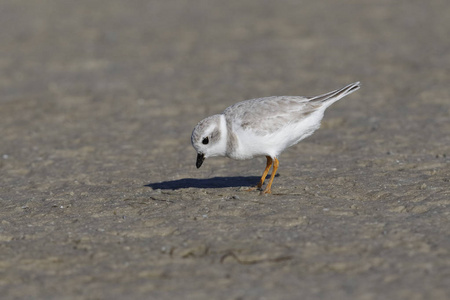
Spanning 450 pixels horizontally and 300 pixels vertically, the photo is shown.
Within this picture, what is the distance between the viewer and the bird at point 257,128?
826cm

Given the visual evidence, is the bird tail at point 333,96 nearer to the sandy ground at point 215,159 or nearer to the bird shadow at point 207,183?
the sandy ground at point 215,159

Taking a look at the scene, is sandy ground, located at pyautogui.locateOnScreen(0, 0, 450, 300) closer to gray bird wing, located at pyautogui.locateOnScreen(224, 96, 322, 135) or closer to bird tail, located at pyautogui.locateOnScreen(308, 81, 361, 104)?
gray bird wing, located at pyautogui.locateOnScreen(224, 96, 322, 135)

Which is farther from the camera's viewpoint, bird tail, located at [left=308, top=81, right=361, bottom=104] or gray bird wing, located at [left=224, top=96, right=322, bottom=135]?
bird tail, located at [left=308, top=81, right=361, bottom=104]

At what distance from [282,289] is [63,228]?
2956mm

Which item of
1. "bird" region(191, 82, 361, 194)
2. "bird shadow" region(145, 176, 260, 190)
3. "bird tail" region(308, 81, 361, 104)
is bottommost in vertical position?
"bird shadow" region(145, 176, 260, 190)

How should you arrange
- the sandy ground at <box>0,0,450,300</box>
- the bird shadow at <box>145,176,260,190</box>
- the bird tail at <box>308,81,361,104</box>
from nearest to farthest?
the sandy ground at <box>0,0,450,300</box> → the bird tail at <box>308,81,361,104</box> → the bird shadow at <box>145,176,260,190</box>

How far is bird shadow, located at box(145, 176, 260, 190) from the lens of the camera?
933 centimetres

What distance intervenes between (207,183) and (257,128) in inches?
63.6

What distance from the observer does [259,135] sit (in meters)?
8.25

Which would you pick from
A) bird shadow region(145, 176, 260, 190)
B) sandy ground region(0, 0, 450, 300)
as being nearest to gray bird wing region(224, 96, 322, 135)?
sandy ground region(0, 0, 450, 300)

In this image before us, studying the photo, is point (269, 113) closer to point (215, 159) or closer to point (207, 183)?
point (207, 183)

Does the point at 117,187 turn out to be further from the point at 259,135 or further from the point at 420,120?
the point at 420,120

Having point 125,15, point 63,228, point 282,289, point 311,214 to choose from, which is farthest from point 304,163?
point 125,15

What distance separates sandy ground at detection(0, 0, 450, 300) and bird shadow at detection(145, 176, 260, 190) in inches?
2.6
